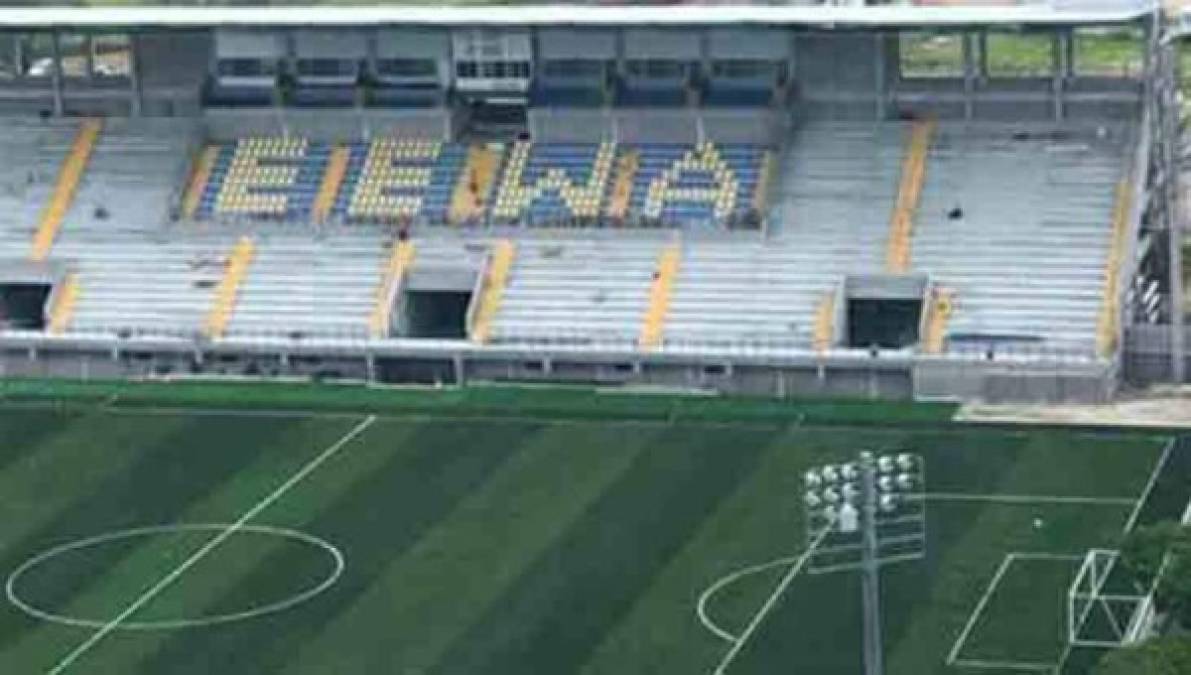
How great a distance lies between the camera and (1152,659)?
48125 millimetres

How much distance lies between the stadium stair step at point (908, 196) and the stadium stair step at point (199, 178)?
16708mm

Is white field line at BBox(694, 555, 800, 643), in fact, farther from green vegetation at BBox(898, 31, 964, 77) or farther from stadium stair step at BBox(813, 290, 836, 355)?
green vegetation at BBox(898, 31, 964, 77)

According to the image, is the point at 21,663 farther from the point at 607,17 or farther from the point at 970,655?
the point at 607,17

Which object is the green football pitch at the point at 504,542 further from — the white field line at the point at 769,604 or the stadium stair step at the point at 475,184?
the stadium stair step at the point at 475,184

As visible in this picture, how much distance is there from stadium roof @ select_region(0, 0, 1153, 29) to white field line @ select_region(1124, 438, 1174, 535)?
36.2ft

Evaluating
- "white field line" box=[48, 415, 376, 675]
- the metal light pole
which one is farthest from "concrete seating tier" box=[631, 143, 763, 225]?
the metal light pole

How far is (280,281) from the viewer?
7775 centimetres

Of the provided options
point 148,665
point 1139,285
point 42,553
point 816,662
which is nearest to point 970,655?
point 816,662

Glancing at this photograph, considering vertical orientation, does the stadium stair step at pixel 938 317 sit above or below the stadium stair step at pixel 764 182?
below

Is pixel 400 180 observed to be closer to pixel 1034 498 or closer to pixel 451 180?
pixel 451 180

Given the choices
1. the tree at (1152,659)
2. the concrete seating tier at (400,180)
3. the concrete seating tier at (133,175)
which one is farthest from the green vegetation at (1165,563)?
the concrete seating tier at (133,175)

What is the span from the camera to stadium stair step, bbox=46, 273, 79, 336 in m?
77.5

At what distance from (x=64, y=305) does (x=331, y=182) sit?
700 cm

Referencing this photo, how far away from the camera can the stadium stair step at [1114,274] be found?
71312mm
